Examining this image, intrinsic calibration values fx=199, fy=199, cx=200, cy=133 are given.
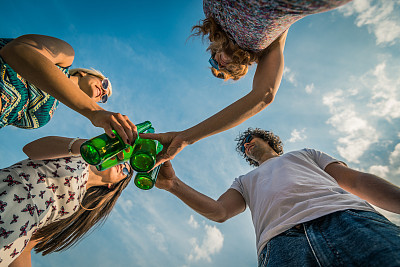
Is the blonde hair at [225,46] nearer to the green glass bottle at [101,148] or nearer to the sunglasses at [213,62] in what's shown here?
the sunglasses at [213,62]

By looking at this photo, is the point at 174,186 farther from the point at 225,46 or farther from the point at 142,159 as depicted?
the point at 225,46

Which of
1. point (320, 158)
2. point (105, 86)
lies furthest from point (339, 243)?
point (105, 86)

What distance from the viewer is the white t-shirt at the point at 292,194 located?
4.37ft

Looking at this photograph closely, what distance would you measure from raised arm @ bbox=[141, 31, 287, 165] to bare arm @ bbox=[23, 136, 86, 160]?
61cm

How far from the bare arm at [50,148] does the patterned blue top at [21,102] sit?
24 cm

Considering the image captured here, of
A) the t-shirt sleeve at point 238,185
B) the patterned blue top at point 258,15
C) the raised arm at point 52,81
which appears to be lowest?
the raised arm at point 52,81

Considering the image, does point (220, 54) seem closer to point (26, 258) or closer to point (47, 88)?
point (47, 88)

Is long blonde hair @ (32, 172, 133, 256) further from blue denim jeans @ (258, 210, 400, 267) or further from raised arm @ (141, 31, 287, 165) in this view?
blue denim jeans @ (258, 210, 400, 267)

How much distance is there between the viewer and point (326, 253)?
41.6 inches

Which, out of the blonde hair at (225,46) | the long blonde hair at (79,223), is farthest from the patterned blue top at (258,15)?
the long blonde hair at (79,223)

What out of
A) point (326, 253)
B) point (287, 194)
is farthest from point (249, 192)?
point (326, 253)

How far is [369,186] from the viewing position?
64.1 inches

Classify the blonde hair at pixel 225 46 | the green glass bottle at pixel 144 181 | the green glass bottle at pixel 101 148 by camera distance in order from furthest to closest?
the blonde hair at pixel 225 46 → the green glass bottle at pixel 144 181 → the green glass bottle at pixel 101 148

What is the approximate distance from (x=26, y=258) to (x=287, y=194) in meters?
2.60
